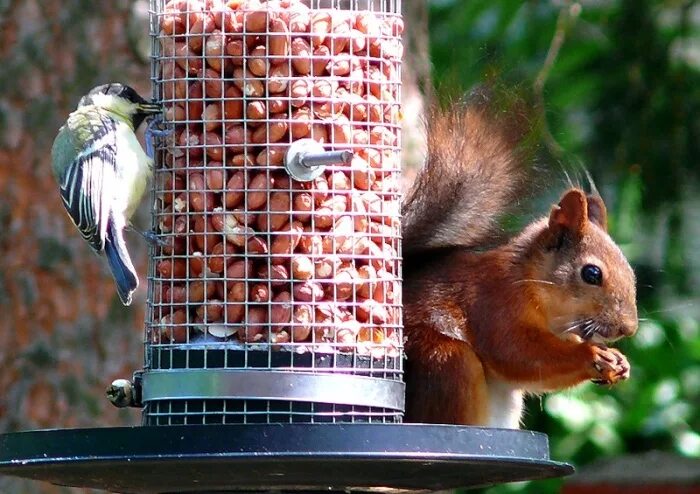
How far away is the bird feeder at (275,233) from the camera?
2.54 m

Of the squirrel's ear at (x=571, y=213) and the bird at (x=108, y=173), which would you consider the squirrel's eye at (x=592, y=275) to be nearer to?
the squirrel's ear at (x=571, y=213)

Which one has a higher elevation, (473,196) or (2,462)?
(473,196)

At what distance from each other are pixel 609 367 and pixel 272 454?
3.98ft

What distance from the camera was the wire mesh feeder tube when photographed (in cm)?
260

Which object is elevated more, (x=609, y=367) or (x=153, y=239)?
(x=153, y=239)

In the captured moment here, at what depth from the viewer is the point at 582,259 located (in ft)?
10.9

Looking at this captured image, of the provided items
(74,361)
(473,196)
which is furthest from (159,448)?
(74,361)

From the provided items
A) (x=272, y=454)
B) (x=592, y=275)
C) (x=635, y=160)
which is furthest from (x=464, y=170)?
(x=635, y=160)

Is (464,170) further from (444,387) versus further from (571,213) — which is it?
(444,387)

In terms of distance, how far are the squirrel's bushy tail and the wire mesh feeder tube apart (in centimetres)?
45

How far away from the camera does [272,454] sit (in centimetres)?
213

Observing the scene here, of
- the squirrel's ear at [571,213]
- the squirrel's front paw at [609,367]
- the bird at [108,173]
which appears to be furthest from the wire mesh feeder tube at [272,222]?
the squirrel's ear at [571,213]

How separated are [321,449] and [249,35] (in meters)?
0.92

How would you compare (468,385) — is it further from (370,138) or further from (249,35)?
(249,35)
